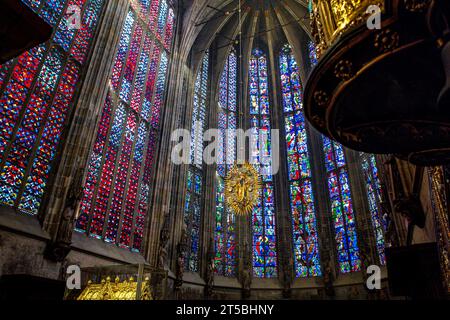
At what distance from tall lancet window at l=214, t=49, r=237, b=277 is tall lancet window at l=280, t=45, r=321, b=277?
311 centimetres

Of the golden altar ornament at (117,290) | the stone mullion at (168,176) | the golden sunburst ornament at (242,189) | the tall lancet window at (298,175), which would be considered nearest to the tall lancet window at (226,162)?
the stone mullion at (168,176)

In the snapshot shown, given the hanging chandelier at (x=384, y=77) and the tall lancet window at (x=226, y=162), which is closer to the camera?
the hanging chandelier at (x=384, y=77)

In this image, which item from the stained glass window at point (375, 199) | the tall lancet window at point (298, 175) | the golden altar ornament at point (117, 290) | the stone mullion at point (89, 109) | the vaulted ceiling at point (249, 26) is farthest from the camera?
the vaulted ceiling at point (249, 26)

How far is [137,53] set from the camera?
14.7m

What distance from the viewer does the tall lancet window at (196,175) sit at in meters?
15.9

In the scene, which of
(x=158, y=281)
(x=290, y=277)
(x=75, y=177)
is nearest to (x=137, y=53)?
(x=75, y=177)

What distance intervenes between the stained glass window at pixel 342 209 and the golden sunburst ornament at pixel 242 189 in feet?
21.3

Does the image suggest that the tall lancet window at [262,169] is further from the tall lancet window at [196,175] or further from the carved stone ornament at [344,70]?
the carved stone ornament at [344,70]

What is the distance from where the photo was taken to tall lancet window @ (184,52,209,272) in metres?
15.9

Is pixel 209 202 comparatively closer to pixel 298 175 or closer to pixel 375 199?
pixel 298 175

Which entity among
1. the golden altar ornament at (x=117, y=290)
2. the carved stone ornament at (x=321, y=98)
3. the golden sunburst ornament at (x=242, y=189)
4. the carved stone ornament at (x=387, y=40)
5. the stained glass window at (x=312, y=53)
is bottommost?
the golden altar ornament at (x=117, y=290)

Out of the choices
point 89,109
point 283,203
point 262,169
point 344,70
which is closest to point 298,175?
point 283,203
